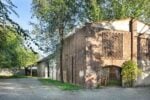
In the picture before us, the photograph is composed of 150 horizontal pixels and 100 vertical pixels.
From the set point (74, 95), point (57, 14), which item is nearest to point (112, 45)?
point (57, 14)

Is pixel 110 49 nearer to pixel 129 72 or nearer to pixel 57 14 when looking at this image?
pixel 129 72

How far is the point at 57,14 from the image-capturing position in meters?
40.8

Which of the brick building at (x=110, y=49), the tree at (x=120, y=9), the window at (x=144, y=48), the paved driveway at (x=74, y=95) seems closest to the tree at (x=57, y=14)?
the tree at (x=120, y=9)

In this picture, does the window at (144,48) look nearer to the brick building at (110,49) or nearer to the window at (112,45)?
the brick building at (110,49)

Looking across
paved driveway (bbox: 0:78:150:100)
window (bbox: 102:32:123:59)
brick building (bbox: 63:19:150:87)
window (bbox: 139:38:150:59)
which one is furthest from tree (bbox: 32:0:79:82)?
paved driveway (bbox: 0:78:150:100)

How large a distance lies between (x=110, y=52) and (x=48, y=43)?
1190 centimetres

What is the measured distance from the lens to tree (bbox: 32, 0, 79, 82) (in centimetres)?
4062

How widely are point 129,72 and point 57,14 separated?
11.5 m

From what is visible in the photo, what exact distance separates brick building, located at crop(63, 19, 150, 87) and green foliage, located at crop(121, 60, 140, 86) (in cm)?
83

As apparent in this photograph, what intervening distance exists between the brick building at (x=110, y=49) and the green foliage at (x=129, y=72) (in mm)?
826

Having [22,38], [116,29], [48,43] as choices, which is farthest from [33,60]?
[22,38]

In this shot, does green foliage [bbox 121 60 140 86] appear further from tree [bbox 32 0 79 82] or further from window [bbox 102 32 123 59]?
tree [bbox 32 0 79 82]

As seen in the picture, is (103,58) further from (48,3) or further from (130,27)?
(48,3)

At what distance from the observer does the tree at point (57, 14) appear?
4062 centimetres
